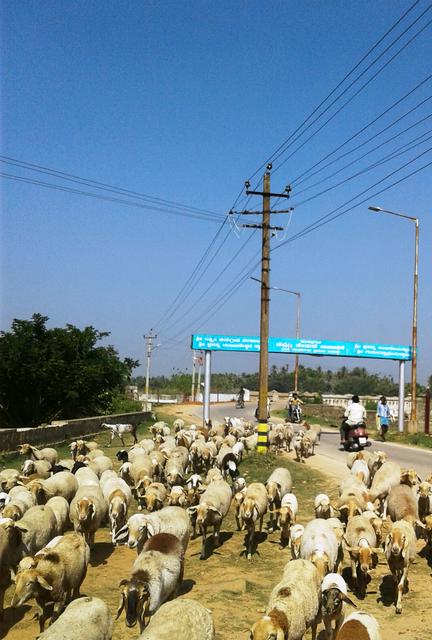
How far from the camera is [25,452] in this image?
730 inches

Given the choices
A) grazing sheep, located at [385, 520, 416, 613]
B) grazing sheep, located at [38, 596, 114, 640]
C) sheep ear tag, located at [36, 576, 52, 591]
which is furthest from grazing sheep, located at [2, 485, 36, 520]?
grazing sheep, located at [385, 520, 416, 613]

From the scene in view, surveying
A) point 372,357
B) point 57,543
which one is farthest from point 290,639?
point 372,357

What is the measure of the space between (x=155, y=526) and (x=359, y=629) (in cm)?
428

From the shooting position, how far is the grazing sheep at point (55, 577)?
762cm

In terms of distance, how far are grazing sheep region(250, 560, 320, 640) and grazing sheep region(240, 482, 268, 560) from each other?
331 cm

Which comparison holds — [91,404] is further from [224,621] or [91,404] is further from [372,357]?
[224,621]

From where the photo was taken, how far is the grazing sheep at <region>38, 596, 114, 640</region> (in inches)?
247

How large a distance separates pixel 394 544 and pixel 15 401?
25.0 metres

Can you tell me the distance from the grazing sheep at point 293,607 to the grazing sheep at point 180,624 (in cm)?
50

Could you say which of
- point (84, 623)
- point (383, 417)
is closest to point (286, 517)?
point (84, 623)

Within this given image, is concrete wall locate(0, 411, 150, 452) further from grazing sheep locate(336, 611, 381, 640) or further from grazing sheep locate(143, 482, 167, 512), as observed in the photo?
grazing sheep locate(336, 611, 381, 640)

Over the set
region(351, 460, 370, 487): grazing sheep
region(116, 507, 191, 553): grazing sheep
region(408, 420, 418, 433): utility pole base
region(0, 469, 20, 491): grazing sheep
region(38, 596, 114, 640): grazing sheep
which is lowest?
region(38, 596, 114, 640): grazing sheep

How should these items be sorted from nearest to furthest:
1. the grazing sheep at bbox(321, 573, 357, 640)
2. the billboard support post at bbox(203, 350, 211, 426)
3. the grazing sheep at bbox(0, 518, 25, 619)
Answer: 1. the grazing sheep at bbox(321, 573, 357, 640)
2. the grazing sheep at bbox(0, 518, 25, 619)
3. the billboard support post at bbox(203, 350, 211, 426)

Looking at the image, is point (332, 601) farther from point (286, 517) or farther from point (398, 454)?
point (398, 454)
